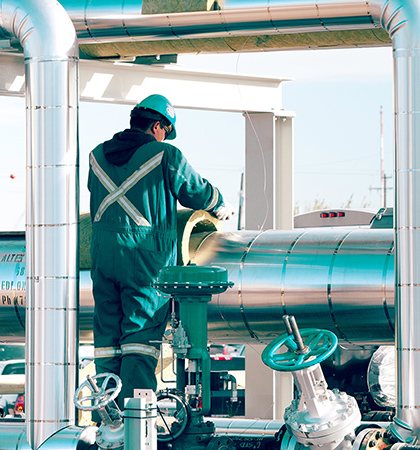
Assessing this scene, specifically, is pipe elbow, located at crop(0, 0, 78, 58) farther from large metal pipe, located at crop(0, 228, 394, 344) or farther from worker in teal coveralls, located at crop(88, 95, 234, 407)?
large metal pipe, located at crop(0, 228, 394, 344)

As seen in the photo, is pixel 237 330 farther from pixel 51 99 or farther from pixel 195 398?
pixel 51 99

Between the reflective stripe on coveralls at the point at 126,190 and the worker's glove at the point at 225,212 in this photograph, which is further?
the worker's glove at the point at 225,212

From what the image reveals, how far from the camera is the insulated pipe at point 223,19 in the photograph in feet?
18.2

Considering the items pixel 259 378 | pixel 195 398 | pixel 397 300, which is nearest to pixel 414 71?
pixel 397 300

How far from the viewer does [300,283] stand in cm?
597

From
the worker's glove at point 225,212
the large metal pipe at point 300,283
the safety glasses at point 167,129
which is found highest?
the safety glasses at point 167,129

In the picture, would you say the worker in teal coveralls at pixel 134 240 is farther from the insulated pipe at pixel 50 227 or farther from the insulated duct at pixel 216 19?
the insulated duct at pixel 216 19

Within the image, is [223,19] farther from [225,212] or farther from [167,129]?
[225,212]

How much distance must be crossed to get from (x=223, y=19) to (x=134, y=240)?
1457 millimetres

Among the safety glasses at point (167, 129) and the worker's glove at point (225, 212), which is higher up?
the safety glasses at point (167, 129)

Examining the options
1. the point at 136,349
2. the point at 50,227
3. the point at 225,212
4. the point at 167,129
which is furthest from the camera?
the point at 225,212

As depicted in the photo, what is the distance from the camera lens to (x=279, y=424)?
5.76 metres

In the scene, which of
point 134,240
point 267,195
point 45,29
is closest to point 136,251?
point 134,240

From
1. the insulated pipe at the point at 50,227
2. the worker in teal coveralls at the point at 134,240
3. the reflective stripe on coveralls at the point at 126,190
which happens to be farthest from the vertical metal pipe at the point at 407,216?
the insulated pipe at the point at 50,227
